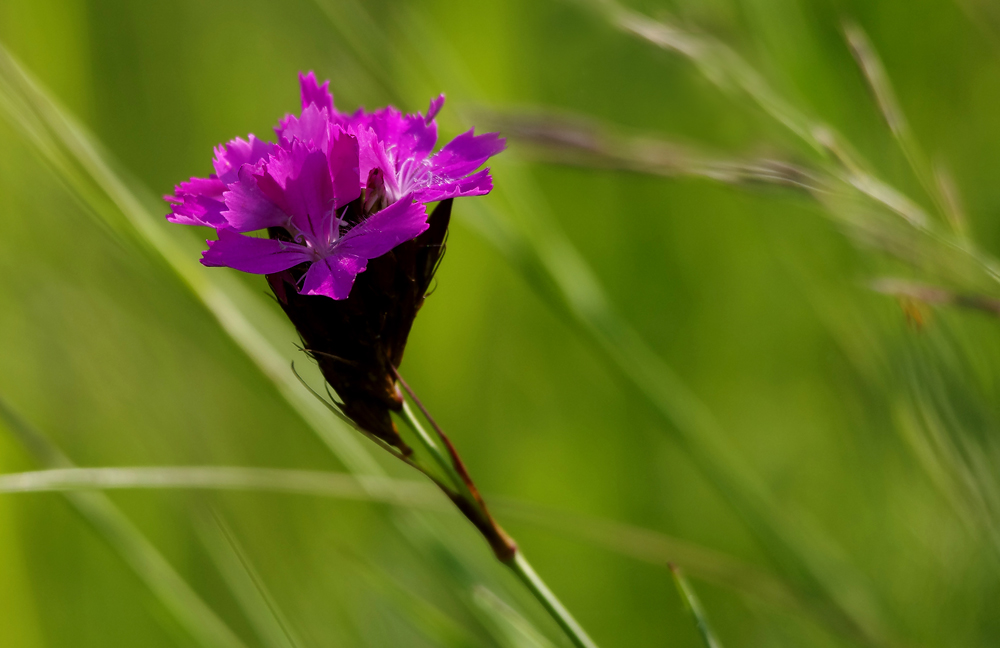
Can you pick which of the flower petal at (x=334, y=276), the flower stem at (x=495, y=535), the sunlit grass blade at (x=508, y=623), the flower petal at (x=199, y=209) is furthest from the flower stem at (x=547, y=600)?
the flower petal at (x=199, y=209)

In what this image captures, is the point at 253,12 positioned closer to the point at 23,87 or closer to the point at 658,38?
the point at 23,87

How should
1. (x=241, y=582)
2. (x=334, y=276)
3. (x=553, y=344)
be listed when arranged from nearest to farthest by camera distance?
(x=334, y=276), (x=241, y=582), (x=553, y=344)

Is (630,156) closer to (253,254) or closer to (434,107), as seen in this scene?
(434,107)

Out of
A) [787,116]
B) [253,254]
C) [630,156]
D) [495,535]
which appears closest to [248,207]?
[253,254]

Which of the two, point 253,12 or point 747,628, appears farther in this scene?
point 253,12

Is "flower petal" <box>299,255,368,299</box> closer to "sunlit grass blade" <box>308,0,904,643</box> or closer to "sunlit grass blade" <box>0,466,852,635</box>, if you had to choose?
"sunlit grass blade" <box>0,466,852,635</box>

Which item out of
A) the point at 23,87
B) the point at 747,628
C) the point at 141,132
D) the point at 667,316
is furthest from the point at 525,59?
the point at 747,628

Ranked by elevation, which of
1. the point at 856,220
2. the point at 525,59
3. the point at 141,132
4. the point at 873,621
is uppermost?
the point at 141,132
